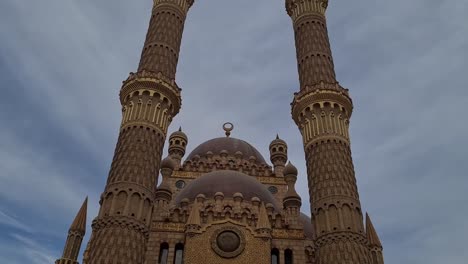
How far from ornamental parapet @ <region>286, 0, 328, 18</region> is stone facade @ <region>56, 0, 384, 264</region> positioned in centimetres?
6

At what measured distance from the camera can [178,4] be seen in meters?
23.0

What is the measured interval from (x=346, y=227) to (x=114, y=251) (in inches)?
332

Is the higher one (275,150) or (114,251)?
(275,150)

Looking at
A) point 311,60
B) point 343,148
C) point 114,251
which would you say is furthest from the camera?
point 311,60

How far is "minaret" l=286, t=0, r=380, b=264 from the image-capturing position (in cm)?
1623

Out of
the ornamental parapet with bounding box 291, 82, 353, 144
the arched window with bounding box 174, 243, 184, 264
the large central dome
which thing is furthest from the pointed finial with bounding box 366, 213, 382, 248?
the arched window with bounding box 174, 243, 184, 264

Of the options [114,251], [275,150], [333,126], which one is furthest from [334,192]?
[275,150]

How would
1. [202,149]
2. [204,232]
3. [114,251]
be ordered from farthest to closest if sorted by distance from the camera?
1. [202,149]
2. [204,232]
3. [114,251]

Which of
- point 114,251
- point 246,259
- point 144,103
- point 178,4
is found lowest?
point 114,251

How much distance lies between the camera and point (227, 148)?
3466cm

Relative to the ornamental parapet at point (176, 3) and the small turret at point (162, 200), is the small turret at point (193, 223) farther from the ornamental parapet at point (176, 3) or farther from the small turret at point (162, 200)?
the ornamental parapet at point (176, 3)

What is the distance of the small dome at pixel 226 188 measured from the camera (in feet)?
77.0

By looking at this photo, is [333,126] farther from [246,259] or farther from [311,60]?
[246,259]

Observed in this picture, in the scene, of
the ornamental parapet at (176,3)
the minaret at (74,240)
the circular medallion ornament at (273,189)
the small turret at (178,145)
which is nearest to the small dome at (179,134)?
the small turret at (178,145)
